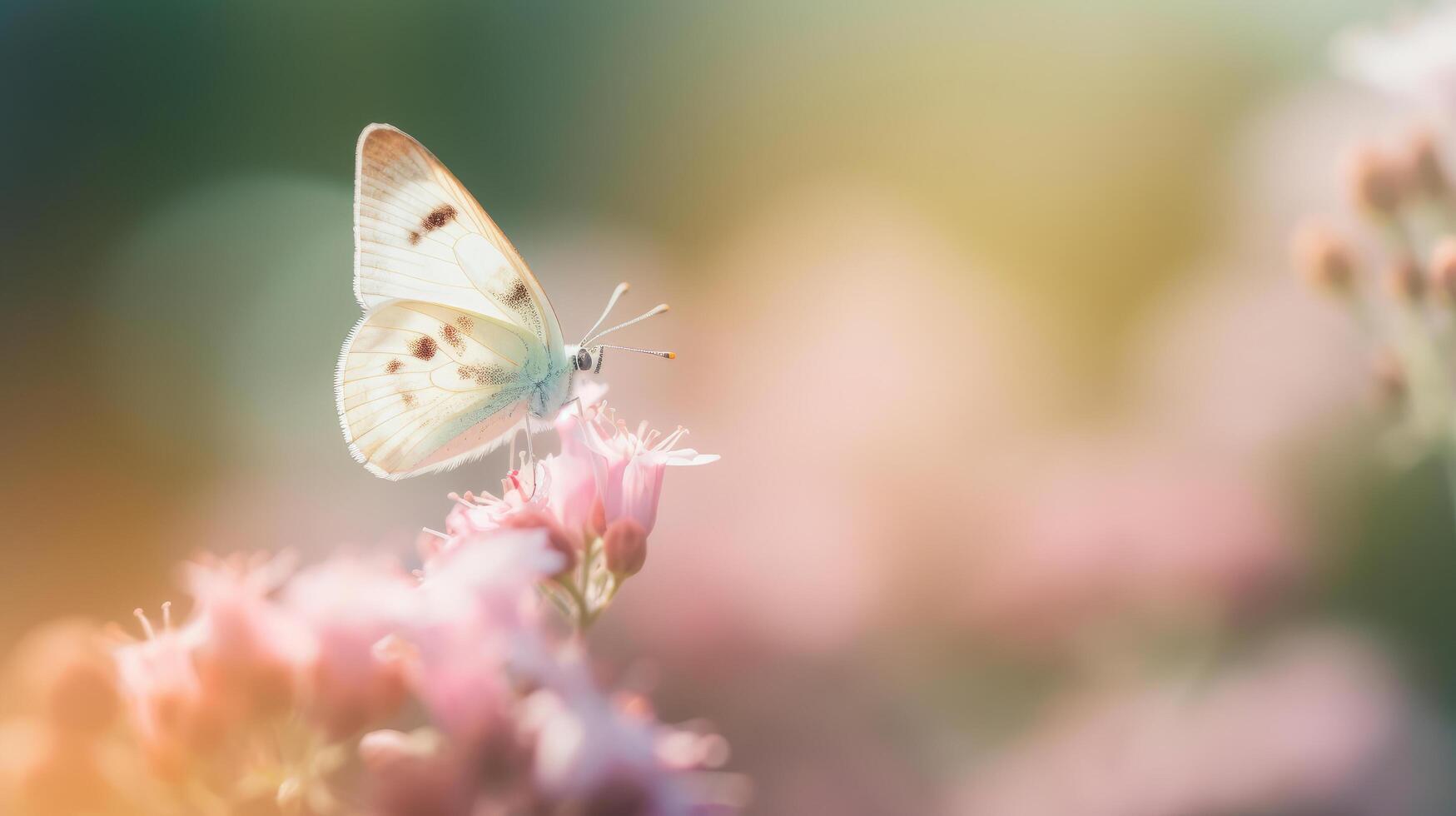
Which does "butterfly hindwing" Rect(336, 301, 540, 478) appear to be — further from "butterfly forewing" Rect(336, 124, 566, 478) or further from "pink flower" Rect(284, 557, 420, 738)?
"pink flower" Rect(284, 557, 420, 738)

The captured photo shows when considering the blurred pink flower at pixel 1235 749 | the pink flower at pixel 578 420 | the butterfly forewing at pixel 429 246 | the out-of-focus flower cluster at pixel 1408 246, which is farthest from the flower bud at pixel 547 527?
the out-of-focus flower cluster at pixel 1408 246

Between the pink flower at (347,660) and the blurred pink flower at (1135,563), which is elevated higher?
the blurred pink flower at (1135,563)

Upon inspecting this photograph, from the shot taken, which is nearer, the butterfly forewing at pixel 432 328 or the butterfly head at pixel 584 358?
the butterfly forewing at pixel 432 328

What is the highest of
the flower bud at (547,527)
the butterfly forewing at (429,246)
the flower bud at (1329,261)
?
the flower bud at (1329,261)

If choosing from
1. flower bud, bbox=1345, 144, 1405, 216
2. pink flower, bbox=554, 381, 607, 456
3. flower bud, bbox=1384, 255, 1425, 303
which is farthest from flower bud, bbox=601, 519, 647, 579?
flower bud, bbox=1345, 144, 1405, 216

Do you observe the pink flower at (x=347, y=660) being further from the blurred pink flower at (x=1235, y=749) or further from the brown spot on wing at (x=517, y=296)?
the blurred pink flower at (x=1235, y=749)

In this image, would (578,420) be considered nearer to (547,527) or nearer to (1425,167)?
(547,527)

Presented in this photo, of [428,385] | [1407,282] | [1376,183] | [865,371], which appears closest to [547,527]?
[428,385]
